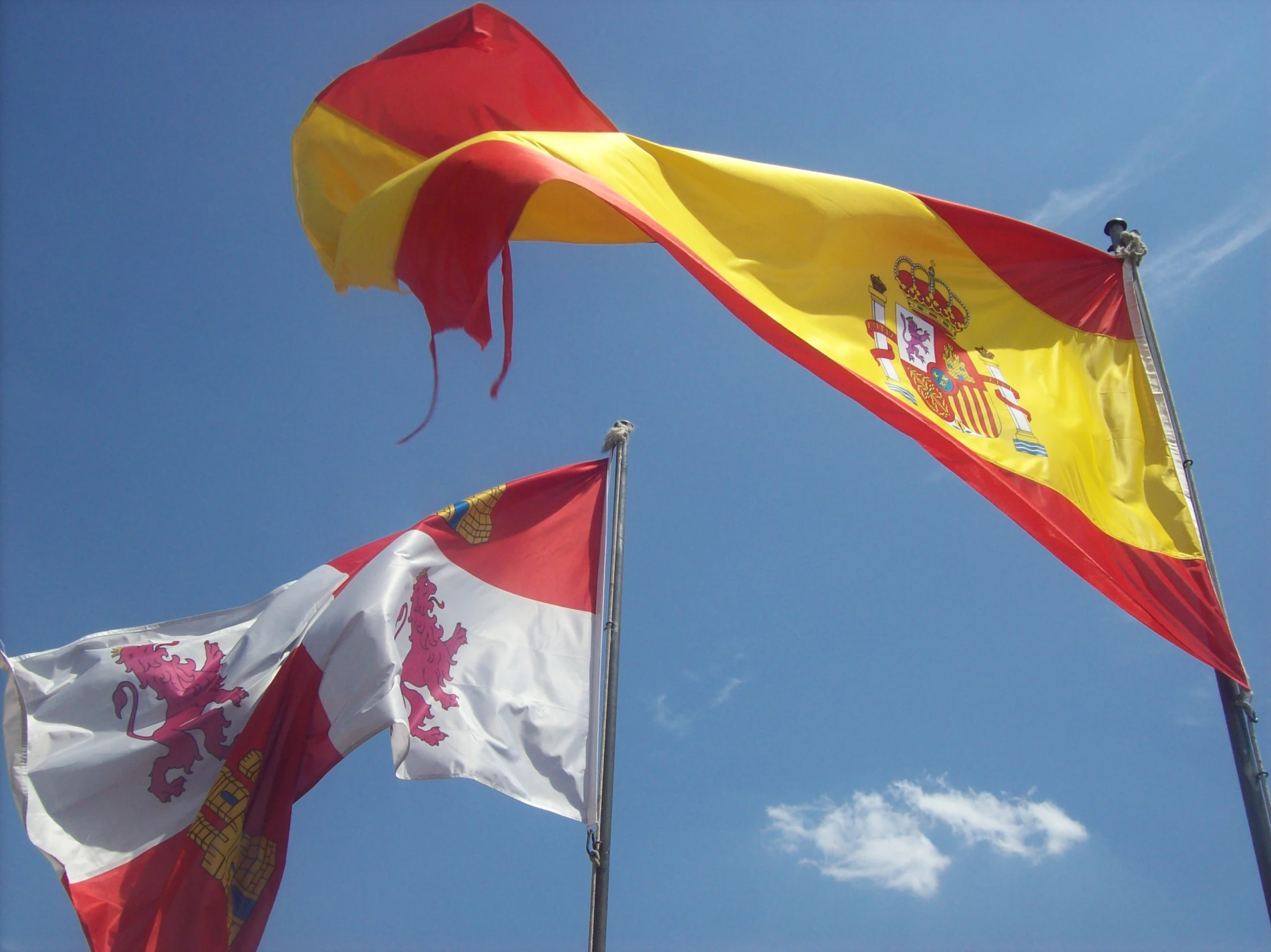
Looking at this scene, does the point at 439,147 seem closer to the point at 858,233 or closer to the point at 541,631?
the point at 858,233

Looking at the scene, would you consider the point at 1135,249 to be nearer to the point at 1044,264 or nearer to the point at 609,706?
the point at 1044,264

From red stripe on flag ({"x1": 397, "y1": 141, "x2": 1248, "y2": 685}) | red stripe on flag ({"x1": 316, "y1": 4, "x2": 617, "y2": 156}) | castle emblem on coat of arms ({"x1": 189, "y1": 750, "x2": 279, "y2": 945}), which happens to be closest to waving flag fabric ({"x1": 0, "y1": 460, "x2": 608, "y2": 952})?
castle emblem on coat of arms ({"x1": 189, "y1": 750, "x2": 279, "y2": 945})

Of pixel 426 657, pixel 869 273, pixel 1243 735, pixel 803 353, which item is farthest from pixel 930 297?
pixel 426 657

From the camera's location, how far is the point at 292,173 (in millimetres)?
8281

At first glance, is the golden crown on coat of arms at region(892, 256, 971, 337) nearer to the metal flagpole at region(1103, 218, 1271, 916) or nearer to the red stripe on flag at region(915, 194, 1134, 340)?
the red stripe on flag at region(915, 194, 1134, 340)

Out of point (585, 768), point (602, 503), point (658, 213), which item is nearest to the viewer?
point (658, 213)

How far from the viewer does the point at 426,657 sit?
989 centimetres

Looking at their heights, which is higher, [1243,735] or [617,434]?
[617,434]

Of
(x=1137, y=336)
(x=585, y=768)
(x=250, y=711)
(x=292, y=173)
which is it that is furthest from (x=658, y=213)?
(x=250, y=711)

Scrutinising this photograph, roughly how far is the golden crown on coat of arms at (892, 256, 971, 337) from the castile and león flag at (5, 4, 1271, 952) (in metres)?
0.02

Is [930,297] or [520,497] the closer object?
[930,297]

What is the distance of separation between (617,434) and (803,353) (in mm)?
4082

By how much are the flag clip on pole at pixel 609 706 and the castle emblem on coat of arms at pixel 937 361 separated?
3338mm

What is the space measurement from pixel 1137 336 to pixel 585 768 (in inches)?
215
